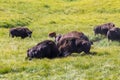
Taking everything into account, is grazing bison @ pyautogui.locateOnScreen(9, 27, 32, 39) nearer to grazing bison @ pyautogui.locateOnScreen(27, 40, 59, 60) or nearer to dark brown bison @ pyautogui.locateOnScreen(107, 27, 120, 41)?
dark brown bison @ pyautogui.locateOnScreen(107, 27, 120, 41)

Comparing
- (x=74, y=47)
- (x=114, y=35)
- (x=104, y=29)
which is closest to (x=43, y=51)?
(x=74, y=47)

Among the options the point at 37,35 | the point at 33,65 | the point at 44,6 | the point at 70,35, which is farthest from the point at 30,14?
the point at 33,65

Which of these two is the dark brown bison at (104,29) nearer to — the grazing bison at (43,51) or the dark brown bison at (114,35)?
the dark brown bison at (114,35)

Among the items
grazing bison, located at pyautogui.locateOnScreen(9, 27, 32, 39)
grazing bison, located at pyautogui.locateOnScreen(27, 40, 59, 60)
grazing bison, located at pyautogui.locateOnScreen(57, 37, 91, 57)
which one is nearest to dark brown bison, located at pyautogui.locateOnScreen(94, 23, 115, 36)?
grazing bison, located at pyautogui.locateOnScreen(9, 27, 32, 39)

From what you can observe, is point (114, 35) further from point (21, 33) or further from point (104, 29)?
point (21, 33)

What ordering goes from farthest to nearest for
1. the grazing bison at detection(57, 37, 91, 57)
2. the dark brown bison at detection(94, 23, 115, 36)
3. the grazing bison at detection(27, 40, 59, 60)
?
the dark brown bison at detection(94, 23, 115, 36) < the grazing bison at detection(57, 37, 91, 57) < the grazing bison at detection(27, 40, 59, 60)

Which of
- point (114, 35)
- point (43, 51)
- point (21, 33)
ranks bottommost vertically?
point (21, 33)

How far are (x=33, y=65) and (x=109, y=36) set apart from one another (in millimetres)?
12444

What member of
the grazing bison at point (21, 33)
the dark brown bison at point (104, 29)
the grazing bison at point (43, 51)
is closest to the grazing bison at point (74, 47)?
the grazing bison at point (43, 51)

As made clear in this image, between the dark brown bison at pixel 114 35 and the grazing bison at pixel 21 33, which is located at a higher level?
the dark brown bison at pixel 114 35

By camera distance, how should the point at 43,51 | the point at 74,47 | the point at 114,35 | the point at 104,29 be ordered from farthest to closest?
1. the point at 104,29
2. the point at 114,35
3. the point at 74,47
4. the point at 43,51

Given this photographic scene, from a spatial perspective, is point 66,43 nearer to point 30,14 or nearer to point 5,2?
point 30,14

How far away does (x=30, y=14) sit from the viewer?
62.8 metres

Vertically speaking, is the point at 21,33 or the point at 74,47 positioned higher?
the point at 74,47
